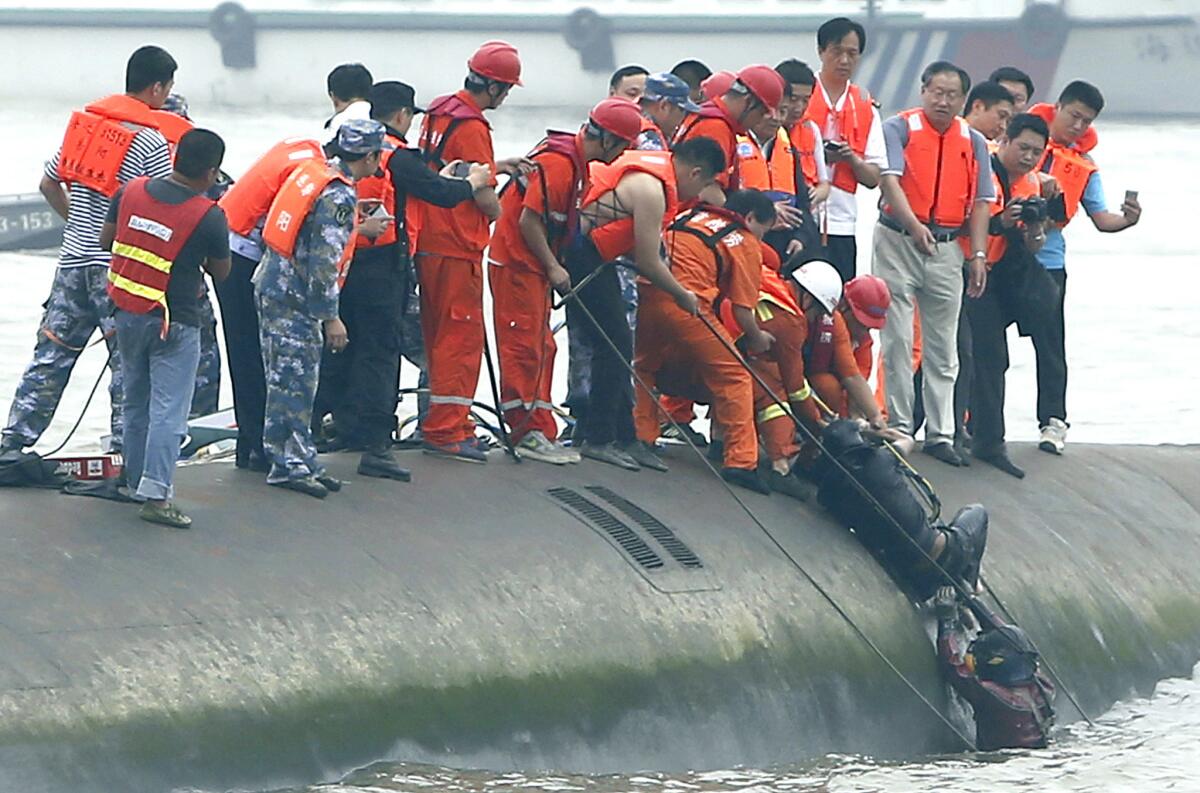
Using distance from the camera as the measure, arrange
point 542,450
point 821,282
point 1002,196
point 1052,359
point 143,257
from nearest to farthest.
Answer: point 143,257 → point 542,450 → point 821,282 → point 1002,196 → point 1052,359

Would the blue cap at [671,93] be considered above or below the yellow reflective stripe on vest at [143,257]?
above

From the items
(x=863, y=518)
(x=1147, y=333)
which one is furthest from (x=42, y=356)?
(x=1147, y=333)

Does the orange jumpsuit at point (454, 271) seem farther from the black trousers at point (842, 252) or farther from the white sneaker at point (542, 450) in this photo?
the black trousers at point (842, 252)

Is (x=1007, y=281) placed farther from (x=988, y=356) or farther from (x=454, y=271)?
(x=454, y=271)

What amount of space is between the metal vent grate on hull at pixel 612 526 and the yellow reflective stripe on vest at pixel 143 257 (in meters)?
2.75

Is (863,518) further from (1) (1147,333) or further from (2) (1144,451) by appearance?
(1) (1147,333)

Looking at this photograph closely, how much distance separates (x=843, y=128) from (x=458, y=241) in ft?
11.7

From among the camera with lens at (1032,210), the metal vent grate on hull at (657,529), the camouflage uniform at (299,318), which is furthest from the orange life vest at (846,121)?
the camouflage uniform at (299,318)

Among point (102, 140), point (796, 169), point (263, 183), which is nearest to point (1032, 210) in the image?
point (796, 169)

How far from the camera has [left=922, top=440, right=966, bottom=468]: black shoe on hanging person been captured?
48.1 feet

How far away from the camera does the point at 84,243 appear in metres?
11.0

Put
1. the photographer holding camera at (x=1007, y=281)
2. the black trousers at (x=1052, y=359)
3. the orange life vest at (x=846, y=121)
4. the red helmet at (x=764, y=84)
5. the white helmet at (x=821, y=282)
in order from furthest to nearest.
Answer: the black trousers at (x=1052, y=359)
the photographer holding camera at (x=1007, y=281)
the orange life vest at (x=846, y=121)
the red helmet at (x=764, y=84)
the white helmet at (x=821, y=282)

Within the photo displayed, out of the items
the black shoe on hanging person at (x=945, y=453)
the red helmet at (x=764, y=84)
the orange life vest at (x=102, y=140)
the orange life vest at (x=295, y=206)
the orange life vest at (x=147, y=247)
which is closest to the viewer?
the orange life vest at (x=147, y=247)

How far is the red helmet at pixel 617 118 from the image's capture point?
11.8 meters
